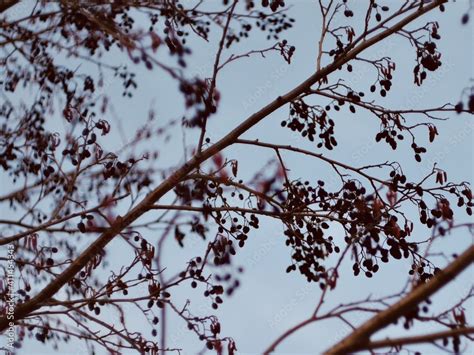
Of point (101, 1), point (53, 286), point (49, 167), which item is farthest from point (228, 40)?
point (53, 286)

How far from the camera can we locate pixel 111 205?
15.3ft

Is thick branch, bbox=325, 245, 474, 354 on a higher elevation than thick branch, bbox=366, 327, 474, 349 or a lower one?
higher

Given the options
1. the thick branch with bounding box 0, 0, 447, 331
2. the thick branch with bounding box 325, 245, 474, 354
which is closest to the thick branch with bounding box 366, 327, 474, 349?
the thick branch with bounding box 325, 245, 474, 354

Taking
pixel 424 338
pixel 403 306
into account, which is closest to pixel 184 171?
pixel 403 306

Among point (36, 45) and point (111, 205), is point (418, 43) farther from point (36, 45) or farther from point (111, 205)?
point (36, 45)

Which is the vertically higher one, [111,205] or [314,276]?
[111,205]

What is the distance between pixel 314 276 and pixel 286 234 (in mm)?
383

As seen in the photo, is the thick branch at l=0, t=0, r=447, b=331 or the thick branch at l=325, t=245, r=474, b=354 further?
the thick branch at l=0, t=0, r=447, b=331

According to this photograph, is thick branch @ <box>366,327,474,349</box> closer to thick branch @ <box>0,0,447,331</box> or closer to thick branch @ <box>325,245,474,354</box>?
thick branch @ <box>325,245,474,354</box>

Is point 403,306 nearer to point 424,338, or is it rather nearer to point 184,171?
point 424,338

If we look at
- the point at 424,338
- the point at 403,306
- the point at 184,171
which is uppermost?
the point at 184,171

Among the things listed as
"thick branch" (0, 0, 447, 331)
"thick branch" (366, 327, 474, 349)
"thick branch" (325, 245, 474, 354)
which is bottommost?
"thick branch" (366, 327, 474, 349)

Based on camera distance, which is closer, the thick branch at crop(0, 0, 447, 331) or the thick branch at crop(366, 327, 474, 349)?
the thick branch at crop(366, 327, 474, 349)

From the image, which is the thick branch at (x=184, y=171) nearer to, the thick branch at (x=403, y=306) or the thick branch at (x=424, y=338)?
the thick branch at (x=403, y=306)
